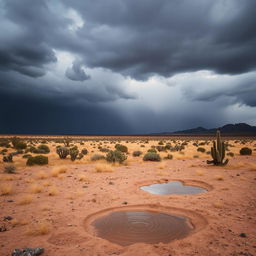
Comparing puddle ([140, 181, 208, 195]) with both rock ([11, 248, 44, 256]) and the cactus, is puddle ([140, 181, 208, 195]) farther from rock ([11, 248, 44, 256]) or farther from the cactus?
the cactus

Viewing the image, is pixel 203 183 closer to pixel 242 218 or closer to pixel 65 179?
pixel 242 218

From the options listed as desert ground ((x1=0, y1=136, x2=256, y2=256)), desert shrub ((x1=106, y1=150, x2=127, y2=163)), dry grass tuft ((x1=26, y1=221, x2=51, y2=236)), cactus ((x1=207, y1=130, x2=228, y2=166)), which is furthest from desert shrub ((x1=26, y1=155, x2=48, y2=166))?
cactus ((x1=207, y1=130, x2=228, y2=166))

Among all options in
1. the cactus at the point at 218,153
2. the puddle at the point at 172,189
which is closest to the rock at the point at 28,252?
the puddle at the point at 172,189

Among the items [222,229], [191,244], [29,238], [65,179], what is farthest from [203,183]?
[29,238]

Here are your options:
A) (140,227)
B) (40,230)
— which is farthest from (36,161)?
(140,227)

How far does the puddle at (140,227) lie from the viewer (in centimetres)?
566

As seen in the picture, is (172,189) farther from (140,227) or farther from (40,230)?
(40,230)

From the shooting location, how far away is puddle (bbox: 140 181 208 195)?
10.4m

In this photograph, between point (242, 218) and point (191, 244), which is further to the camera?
point (242, 218)

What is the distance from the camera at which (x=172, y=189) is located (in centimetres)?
1098

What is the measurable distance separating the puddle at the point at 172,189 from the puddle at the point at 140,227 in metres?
2.98

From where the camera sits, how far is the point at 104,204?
850 centimetres

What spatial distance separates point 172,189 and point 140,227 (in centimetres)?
504

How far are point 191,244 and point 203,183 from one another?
7174 mm
